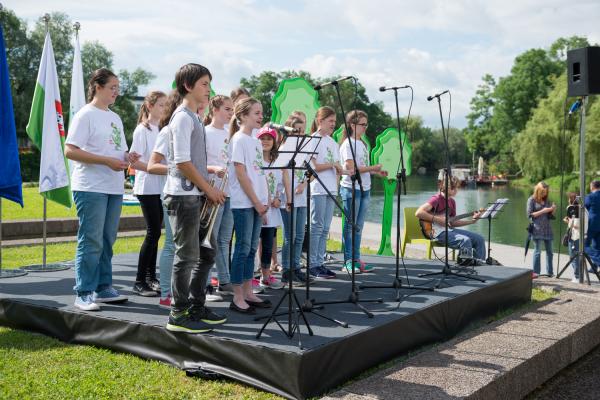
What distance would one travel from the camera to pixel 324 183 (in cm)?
624

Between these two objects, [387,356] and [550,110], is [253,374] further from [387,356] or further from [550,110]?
[550,110]

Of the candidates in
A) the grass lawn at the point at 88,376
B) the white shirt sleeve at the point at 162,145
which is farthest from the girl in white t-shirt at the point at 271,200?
the grass lawn at the point at 88,376

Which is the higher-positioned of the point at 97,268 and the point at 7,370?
the point at 97,268

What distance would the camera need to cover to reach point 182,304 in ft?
12.7

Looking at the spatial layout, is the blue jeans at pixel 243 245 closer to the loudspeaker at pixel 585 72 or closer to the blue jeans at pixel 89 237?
the blue jeans at pixel 89 237

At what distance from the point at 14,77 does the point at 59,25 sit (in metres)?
6.02

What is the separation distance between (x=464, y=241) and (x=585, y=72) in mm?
2618

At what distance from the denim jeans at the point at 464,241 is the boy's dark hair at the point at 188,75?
4633 millimetres

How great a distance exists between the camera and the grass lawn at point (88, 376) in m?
3.48

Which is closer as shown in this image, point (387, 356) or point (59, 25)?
point (387, 356)

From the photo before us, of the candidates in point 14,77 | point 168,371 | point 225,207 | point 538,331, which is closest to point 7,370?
point 168,371

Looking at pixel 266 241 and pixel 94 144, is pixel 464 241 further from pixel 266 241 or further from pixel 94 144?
pixel 94 144

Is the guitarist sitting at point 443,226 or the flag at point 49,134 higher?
the flag at point 49,134

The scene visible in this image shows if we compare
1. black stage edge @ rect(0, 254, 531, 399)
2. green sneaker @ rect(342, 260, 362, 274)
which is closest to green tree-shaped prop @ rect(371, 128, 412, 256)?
green sneaker @ rect(342, 260, 362, 274)
